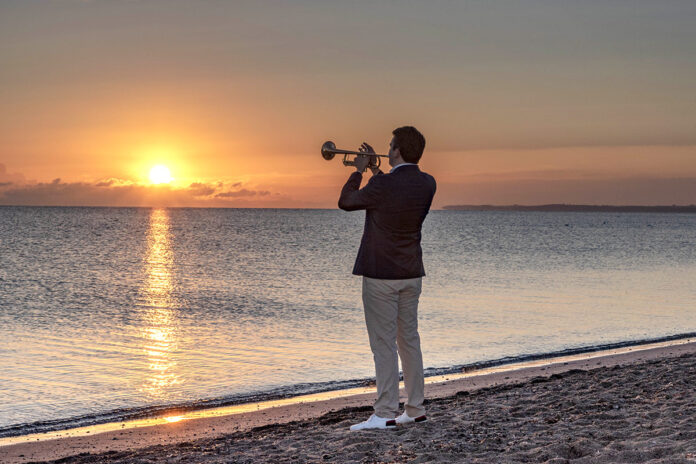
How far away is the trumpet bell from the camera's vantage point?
5727 mm

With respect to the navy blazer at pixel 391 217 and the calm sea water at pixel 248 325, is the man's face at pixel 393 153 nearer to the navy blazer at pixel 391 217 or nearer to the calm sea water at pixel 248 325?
the navy blazer at pixel 391 217

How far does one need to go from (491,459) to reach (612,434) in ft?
3.47

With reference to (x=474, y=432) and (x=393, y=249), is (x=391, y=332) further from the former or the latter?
(x=474, y=432)

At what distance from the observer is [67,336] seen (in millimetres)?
13414

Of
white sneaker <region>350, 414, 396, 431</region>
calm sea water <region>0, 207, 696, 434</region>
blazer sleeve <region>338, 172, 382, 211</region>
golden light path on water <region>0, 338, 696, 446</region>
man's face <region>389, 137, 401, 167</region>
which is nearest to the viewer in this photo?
blazer sleeve <region>338, 172, 382, 211</region>

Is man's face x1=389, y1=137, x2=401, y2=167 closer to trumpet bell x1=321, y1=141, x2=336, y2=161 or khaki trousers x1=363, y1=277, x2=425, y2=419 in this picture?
trumpet bell x1=321, y1=141, x2=336, y2=161

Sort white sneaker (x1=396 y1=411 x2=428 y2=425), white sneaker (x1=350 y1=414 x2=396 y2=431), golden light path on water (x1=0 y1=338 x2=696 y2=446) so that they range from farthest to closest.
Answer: golden light path on water (x1=0 y1=338 x2=696 y2=446) → white sneaker (x1=396 y1=411 x2=428 y2=425) → white sneaker (x1=350 y1=414 x2=396 y2=431)

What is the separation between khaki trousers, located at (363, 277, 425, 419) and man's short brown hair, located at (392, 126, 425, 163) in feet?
2.96

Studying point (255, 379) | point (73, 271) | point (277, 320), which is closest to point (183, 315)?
point (277, 320)

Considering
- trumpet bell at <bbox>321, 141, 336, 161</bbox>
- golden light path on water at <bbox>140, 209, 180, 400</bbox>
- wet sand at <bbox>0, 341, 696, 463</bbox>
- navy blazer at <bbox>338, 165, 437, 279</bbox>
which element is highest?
trumpet bell at <bbox>321, 141, 336, 161</bbox>

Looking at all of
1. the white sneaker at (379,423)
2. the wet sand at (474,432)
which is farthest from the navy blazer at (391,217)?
the wet sand at (474,432)

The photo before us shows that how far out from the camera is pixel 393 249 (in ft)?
17.0

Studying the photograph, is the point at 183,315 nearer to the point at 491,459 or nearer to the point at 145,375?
the point at 145,375

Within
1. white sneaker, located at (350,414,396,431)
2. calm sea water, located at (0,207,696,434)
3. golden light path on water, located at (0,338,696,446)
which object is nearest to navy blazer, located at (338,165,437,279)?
white sneaker, located at (350,414,396,431)
